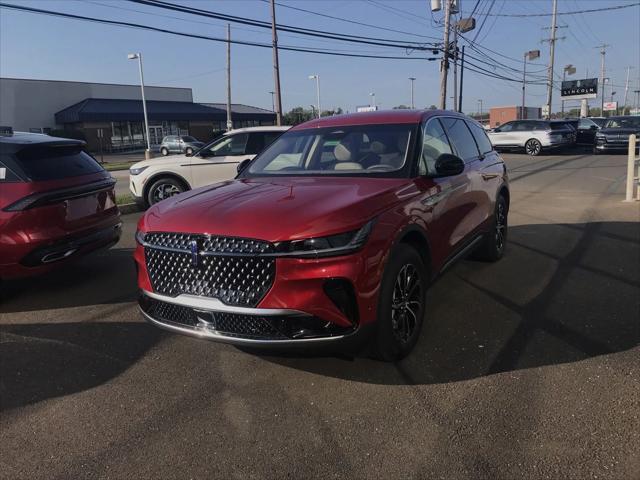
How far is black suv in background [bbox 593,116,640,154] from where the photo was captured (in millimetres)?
22391

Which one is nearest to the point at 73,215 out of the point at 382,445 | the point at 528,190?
the point at 382,445

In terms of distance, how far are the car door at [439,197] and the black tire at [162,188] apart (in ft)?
21.6

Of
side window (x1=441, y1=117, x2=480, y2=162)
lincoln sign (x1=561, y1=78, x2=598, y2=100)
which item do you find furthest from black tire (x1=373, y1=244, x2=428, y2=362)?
lincoln sign (x1=561, y1=78, x2=598, y2=100)

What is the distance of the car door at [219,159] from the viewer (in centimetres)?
1002

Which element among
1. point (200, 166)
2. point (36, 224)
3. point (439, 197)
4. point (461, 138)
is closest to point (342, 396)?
point (439, 197)

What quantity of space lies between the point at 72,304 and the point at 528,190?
37.1 feet

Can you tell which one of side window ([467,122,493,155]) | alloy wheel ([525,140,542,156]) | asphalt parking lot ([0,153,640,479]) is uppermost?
side window ([467,122,493,155])

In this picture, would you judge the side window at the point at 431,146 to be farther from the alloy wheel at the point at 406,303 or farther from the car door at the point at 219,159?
the car door at the point at 219,159

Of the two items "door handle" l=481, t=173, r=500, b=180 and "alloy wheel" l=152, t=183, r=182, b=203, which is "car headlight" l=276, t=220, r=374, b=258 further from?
"alloy wheel" l=152, t=183, r=182, b=203

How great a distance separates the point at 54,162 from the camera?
5.34 meters

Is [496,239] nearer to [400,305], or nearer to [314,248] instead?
[400,305]

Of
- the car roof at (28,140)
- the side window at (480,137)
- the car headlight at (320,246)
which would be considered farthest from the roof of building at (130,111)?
the car headlight at (320,246)

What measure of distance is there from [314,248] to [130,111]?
163ft

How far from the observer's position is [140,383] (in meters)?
3.55
